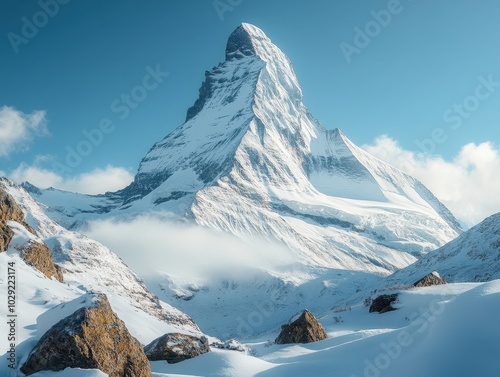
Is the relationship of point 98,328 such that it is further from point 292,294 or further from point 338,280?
point 338,280

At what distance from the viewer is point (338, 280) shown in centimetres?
15625

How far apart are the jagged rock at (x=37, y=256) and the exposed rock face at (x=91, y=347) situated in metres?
16.5

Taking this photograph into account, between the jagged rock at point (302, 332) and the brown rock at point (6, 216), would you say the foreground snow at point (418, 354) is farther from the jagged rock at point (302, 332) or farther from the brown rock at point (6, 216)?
the brown rock at point (6, 216)

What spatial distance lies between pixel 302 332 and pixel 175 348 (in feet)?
24.1

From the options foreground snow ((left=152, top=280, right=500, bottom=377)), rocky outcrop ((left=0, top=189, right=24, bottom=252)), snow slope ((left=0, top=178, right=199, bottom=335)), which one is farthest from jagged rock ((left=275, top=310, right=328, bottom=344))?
snow slope ((left=0, top=178, right=199, bottom=335))

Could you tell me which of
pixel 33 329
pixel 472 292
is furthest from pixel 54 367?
pixel 472 292

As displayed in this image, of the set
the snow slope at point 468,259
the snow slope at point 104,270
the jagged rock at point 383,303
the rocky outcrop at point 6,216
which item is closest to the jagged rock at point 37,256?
the rocky outcrop at point 6,216

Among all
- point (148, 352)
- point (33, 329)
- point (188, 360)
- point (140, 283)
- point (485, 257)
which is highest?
point (140, 283)

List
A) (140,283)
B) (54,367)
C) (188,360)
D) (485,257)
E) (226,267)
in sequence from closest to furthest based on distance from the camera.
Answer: (54,367), (188,360), (485,257), (140,283), (226,267)

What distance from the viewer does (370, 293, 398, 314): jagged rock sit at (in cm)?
2566

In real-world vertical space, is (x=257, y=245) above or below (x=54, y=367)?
above

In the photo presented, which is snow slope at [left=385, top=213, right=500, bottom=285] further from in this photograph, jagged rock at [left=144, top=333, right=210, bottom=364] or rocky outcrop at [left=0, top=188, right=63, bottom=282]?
jagged rock at [left=144, top=333, right=210, bottom=364]

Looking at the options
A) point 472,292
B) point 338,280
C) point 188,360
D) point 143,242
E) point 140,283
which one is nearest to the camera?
point 472,292

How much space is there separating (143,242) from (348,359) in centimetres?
19119
